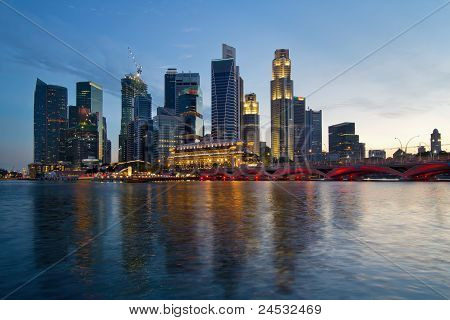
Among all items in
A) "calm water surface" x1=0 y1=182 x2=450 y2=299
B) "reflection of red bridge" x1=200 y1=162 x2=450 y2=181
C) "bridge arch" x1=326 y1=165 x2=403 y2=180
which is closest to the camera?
"calm water surface" x1=0 y1=182 x2=450 y2=299

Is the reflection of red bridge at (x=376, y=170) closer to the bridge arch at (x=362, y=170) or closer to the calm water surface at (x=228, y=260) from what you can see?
the bridge arch at (x=362, y=170)

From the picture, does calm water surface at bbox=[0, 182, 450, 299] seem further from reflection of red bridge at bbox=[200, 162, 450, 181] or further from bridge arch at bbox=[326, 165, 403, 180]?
bridge arch at bbox=[326, 165, 403, 180]

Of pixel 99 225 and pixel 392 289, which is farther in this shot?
pixel 99 225

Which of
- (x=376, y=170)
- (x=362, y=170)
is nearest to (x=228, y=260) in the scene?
(x=376, y=170)

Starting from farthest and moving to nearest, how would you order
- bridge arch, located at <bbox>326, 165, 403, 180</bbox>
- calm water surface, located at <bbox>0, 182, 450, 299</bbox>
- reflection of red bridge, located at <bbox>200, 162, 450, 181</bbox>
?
bridge arch, located at <bbox>326, 165, 403, 180</bbox> → reflection of red bridge, located at <bbox>200, 162, 450, 181</bbox> → calm water surface, located at <bbox>0, 182, 450, 299</bbox>

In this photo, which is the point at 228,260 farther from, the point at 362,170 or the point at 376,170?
the point at 362,170

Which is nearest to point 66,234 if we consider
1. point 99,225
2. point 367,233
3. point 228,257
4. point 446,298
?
point 99,225

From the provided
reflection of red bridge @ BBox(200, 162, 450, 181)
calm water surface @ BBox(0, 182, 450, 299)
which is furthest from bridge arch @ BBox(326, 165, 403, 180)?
calm water surface @ BBox(0, 182, 450, 299)

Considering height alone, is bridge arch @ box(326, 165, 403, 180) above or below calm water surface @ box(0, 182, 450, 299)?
above

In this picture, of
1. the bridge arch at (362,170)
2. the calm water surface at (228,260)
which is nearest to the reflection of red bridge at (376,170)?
the bridge arch at (362,170)

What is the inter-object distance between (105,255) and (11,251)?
4472 millimetres

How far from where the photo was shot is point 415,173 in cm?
12494
